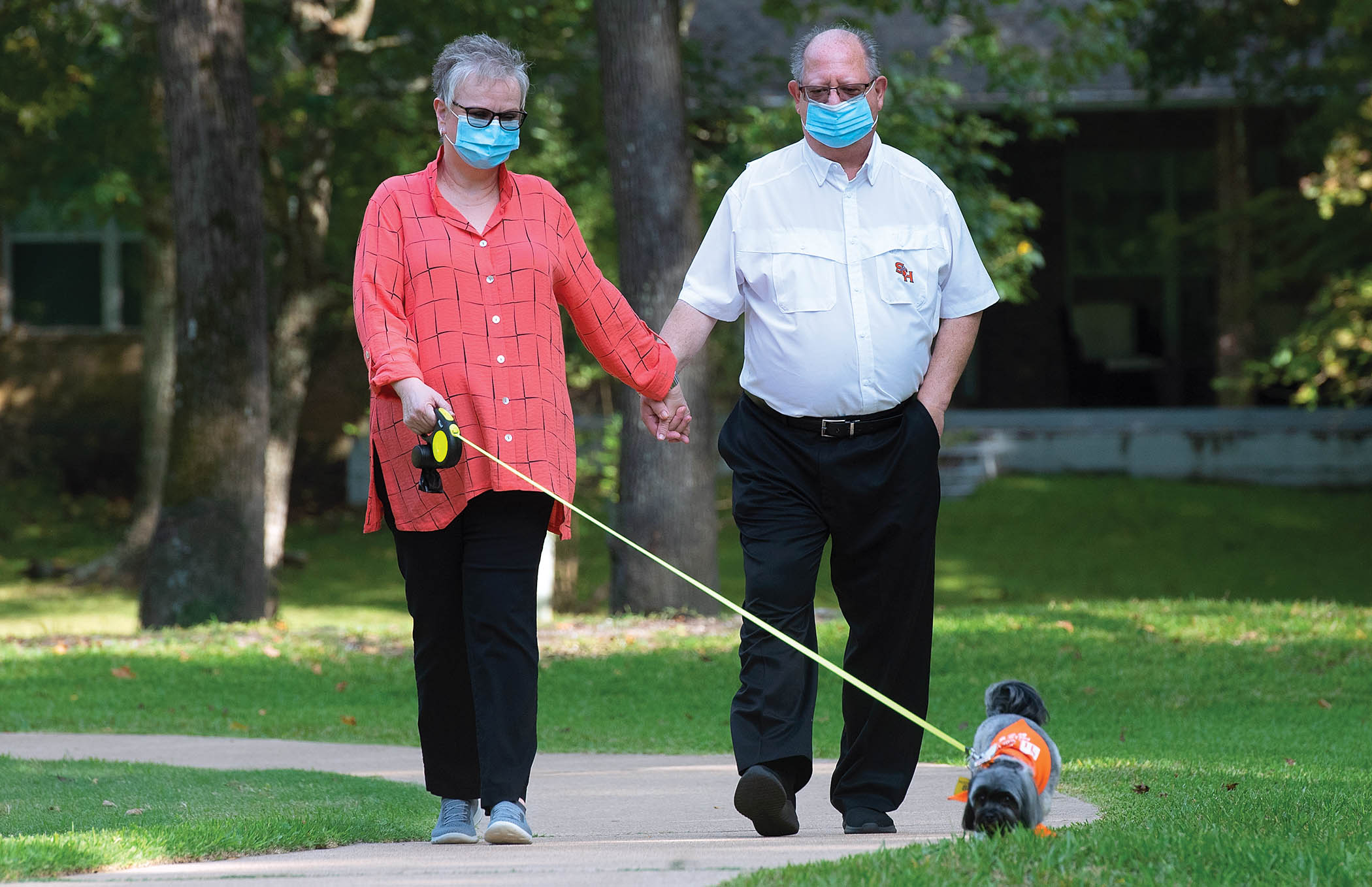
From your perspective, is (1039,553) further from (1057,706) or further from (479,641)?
(479,641)

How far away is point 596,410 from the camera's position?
2267 cm

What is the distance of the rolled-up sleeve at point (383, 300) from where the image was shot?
416cm

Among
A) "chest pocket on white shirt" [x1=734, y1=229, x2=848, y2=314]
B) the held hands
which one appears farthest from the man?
the held hands

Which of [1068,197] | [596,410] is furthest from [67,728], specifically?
[1068,197]

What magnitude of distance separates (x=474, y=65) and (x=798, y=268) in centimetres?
101

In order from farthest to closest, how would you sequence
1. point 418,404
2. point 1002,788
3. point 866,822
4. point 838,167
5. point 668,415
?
point 668,415
point 838,167
point 866,822
point 418,404
point 1002,788

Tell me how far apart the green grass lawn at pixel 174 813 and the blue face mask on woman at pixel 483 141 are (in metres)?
1.81

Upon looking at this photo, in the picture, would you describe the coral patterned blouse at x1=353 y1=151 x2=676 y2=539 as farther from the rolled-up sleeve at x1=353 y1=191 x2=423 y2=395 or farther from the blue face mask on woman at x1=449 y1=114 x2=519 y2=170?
the blue face mask on woman at x1=449 y1=114 x2=519 y2=170

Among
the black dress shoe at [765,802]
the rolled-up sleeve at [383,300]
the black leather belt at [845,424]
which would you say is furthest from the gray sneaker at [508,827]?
the black leather belt at [845,424]

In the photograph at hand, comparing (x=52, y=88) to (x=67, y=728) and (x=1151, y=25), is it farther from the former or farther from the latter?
(x=1151, y=25)

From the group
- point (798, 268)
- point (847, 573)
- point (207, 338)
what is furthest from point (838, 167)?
point (207, 338)

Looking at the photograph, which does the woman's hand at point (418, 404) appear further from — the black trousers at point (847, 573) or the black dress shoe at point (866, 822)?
the black dress shoe at point (866, 822)

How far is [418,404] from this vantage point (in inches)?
159

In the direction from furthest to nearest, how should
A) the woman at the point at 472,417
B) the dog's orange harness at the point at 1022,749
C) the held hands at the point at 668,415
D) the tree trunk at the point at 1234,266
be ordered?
the tree trunk at the point at 1234,266 → the held hands at the point at 668,415 → the woman at the point at 472,417 → the dog's orange harness at the point at 1022,749
